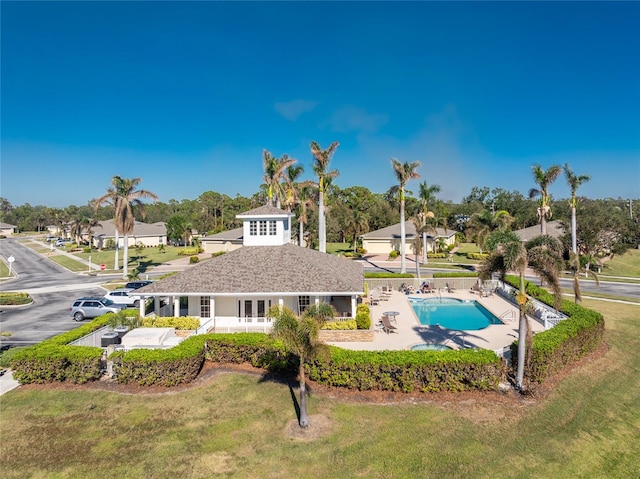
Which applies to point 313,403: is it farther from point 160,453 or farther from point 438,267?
point 438,267

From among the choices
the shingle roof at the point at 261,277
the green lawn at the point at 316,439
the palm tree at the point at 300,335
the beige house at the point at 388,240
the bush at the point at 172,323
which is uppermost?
the beige house at the point at 388,240

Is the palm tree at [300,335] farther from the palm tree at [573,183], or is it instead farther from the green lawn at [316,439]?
the palm tree at [573,183]

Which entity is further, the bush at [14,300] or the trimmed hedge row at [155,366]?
the bush at [14,300]

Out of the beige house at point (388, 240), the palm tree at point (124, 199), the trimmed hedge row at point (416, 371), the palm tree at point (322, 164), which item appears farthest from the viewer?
the beige house at point (388, 240)

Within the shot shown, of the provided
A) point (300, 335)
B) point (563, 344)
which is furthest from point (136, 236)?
point (563, 344)

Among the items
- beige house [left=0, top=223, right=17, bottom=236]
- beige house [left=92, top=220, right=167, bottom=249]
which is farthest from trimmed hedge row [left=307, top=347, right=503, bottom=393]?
beige house [left=0, top=223, right=17, bottom=236]

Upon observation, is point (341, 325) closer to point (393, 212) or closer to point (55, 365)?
point (55, 365)

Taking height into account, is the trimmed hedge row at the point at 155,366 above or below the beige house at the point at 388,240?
below

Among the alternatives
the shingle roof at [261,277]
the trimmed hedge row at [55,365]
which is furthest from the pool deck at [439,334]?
the trimmed hedge row at [55,365]
